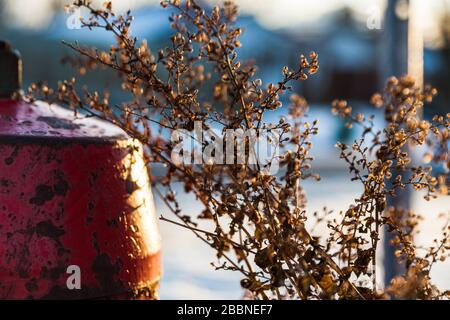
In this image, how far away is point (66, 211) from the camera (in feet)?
8.23

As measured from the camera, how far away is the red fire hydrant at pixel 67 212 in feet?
8.09

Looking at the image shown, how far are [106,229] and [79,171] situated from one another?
190mm

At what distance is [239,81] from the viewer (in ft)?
7.75

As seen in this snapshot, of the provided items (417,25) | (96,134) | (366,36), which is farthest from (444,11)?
(96,134)
